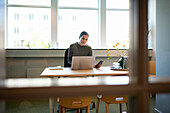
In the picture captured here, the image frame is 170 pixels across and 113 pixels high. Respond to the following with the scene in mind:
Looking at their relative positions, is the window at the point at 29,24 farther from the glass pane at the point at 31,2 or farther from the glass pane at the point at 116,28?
the glass pane at the point at 116,28

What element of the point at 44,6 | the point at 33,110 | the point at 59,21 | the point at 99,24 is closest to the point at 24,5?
the point at 44,6

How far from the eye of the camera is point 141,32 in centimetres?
34

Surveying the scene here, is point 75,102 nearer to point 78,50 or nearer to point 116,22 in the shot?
point 78,50

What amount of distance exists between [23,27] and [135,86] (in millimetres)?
4584

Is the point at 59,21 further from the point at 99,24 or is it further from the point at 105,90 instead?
the point at 105,90

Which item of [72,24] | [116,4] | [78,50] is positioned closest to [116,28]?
[116,4]

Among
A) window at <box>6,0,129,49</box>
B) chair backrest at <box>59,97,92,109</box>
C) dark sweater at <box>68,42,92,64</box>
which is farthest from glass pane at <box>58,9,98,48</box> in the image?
chair backrest at <box>59,97,92,109</box>

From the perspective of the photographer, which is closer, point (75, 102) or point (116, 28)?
point (75, 102)

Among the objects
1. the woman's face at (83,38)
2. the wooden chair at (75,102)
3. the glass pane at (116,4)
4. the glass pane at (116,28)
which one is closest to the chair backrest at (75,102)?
the wooden chair at (75,102)

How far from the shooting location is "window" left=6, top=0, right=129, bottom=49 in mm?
4445

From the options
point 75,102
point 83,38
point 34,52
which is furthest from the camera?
point 34,52

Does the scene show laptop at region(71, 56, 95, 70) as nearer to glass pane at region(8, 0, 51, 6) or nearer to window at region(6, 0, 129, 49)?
window at region(6, 0, 129, 49)

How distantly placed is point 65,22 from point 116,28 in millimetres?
1507

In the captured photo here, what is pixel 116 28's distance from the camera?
4.82m
